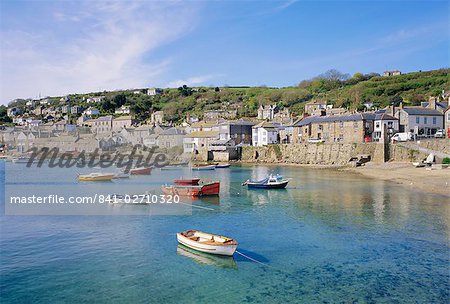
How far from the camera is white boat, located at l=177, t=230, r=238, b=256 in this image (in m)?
17.1

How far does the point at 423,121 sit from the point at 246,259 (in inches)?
2119

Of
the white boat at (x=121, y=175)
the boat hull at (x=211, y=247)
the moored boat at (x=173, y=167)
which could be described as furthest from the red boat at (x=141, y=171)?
the boat hull at (x=211, y=247)

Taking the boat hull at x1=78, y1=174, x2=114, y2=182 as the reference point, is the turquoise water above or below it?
below

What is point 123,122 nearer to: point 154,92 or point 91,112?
point 91,112

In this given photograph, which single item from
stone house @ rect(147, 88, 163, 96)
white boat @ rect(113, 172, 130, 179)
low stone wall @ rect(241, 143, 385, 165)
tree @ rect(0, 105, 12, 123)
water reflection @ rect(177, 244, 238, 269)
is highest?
stone house @ rect(147, 88, 163, 96)

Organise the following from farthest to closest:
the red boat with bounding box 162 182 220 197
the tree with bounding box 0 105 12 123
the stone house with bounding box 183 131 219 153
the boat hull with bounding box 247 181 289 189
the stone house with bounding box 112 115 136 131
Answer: the tree with bounding box 0 105 12 123 < the stone house with bounding box 112 115 136 131 < the stone house with bounding box 183 131 219 153 < the boat hull with bounding box 247 181 289 189 < the red boat with bounding box 162 182 220 197

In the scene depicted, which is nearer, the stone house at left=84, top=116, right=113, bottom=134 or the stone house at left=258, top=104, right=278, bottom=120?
the stone house at left=258, top=104, right=278, bottom=120

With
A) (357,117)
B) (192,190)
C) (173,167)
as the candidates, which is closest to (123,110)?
(173,167)

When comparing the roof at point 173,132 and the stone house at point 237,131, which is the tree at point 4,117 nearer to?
the roof at point 173,132

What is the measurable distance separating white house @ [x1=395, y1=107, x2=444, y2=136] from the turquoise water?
33711mm

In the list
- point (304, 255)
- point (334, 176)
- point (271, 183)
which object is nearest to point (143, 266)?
point (304, 255)

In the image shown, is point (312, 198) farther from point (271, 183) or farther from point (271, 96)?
point (271, 96)

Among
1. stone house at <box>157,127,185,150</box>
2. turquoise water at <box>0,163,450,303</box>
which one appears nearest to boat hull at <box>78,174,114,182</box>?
turquoise water at <box>0,163,450,303</box>

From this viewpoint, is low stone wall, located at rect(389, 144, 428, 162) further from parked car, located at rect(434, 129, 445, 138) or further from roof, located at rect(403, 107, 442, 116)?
roof, located at rect(403, 107, 442, 116)
